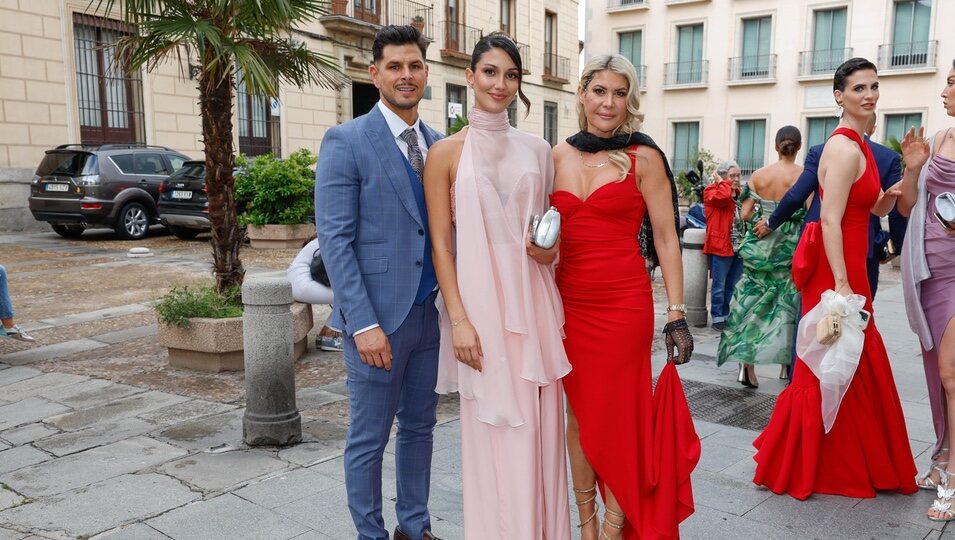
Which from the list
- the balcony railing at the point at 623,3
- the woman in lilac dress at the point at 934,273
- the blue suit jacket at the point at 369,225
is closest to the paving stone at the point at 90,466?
the blue suit jacket at the point at 369,225

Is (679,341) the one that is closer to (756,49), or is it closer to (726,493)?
(726,493)

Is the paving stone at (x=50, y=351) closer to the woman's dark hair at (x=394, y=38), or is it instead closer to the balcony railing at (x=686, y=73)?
the woman's dark hair at (x=394, y=38)

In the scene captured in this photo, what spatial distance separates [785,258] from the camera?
5.57 meters

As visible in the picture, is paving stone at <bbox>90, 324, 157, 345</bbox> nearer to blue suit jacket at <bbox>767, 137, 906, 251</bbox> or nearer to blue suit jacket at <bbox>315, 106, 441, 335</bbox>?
blue suit jacket at <bbox>315, 106, 441, 335</bbox>

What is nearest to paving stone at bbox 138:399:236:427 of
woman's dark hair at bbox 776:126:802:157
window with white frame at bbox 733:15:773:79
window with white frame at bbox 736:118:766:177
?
woman's dark hair at bbox 776:126:802:157

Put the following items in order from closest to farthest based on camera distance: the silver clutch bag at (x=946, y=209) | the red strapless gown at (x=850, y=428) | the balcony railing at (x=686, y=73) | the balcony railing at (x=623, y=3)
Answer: the silver clutch bag at (x=946, y=209) → the red strapless gown at (x=850, y=428) → the balcony railing at (x=686, y=73) → the balcony railing at (x=623, y=3)

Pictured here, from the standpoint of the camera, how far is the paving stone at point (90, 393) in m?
5.44

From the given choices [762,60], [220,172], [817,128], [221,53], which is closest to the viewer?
[221,53]

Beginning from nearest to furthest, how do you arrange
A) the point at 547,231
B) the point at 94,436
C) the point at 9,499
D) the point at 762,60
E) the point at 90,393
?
the point at 547,231
the point at 9,499
the point at 94,436
the point at 90,393
the point at 762,60

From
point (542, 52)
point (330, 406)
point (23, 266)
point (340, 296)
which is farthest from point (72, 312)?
point (542, 52)

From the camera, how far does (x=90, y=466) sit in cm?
420

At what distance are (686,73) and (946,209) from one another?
104 feet

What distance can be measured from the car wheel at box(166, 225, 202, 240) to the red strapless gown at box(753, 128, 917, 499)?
13.5m

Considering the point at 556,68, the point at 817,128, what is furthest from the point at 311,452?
the point at 817,128
